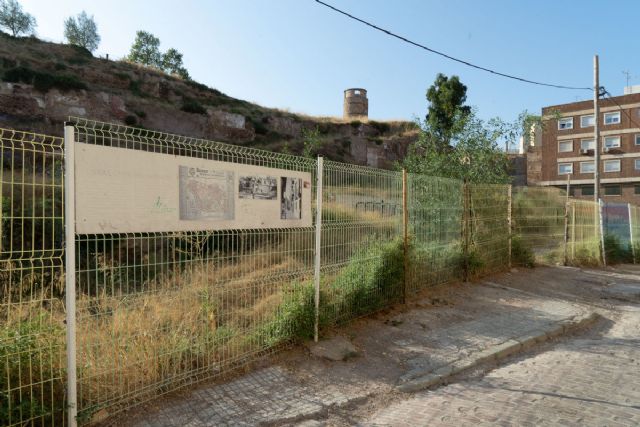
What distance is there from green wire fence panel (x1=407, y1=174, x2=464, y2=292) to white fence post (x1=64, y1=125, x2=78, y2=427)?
5213 millimetres

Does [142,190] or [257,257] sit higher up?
[142,190]

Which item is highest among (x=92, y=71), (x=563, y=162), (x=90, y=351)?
(x=92, y=71)

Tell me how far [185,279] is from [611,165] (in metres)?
57.3

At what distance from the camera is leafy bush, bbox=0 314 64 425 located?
2.88m

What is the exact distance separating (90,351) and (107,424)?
0.57 meters

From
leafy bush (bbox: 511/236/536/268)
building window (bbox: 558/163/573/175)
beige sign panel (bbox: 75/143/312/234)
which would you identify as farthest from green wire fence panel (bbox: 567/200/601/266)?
building window (bbox: 558/163/573/175)

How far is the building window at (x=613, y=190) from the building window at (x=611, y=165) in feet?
6.09

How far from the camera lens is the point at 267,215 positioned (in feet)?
15.9

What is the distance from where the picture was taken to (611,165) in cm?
4934

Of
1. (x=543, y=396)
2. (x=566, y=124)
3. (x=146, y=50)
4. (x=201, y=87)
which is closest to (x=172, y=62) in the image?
(x=146, y=50)

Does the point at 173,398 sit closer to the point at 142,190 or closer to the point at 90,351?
the point at 90,351

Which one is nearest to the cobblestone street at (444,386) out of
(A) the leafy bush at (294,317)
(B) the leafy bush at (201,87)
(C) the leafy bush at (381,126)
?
(A) the leafy bush at (294,317)

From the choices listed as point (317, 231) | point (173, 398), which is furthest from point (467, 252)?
point (173, 398)

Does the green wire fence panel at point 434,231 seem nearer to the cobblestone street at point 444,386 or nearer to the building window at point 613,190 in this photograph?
the cobblestone street at point 444,386
